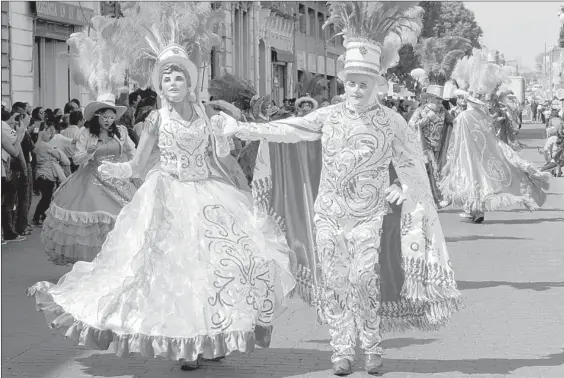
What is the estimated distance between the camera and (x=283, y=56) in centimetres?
4831

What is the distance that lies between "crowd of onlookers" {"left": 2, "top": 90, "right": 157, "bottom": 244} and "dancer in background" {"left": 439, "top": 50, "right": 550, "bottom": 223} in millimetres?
4385

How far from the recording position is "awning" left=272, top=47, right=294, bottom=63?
156 ft

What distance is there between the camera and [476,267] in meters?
11.7

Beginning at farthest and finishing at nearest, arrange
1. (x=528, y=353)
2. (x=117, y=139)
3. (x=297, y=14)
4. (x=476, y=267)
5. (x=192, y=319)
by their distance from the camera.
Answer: (x=297, y=14) → (x=476, y=267) → (x=117, y=139) → (x=528, y=353) → (x=192, y=319)

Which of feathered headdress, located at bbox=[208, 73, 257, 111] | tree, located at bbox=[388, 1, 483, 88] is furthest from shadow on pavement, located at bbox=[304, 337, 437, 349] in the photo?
tree, located at bbox=[388, 1, 483, 88]

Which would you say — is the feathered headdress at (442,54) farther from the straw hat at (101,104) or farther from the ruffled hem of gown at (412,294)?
the ruffled hem of gown at (412,294)

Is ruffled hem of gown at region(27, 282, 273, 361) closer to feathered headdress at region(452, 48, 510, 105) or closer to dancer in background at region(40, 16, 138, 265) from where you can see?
dancer in background at region(40, 16, 138, 265)

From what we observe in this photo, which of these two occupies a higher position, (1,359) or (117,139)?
(117,139)

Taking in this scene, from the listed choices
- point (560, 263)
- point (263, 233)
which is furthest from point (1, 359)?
point (560, 263)

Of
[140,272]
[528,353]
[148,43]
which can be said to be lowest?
[528,353]

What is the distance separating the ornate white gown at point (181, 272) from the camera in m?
6.55

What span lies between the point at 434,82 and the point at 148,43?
9.27m

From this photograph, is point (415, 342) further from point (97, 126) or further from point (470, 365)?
point (97, 126)

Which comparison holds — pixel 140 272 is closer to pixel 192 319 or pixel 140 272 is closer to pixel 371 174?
pixel 192 319
